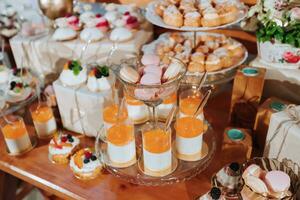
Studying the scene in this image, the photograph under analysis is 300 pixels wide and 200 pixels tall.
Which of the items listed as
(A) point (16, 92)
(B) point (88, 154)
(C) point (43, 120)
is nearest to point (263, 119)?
(B) point (88, 154)

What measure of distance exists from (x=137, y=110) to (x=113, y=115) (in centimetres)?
12

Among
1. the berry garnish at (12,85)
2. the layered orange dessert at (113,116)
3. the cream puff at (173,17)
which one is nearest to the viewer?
the layered orange dessert at (113,116)

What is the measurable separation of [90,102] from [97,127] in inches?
3.8

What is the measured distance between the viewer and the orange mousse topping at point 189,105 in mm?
1055

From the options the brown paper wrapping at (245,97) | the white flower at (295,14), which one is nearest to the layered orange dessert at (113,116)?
the brown paper wrapping at (245,97)

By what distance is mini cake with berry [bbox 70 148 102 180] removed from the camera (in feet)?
3.51

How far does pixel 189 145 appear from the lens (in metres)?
1.03

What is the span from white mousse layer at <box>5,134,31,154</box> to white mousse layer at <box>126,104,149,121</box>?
0.35m

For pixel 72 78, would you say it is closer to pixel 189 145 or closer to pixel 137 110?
pixel 137 110

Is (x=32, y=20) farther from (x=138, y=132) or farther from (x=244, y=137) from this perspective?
(x=244, y=137)

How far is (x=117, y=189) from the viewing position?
1048mm

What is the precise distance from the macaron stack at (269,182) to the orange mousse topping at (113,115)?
1.22 ft

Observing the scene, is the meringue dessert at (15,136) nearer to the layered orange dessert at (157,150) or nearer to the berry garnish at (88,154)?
the berry garnish at (88,154)

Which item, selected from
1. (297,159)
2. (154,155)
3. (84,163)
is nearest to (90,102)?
(84,163)
